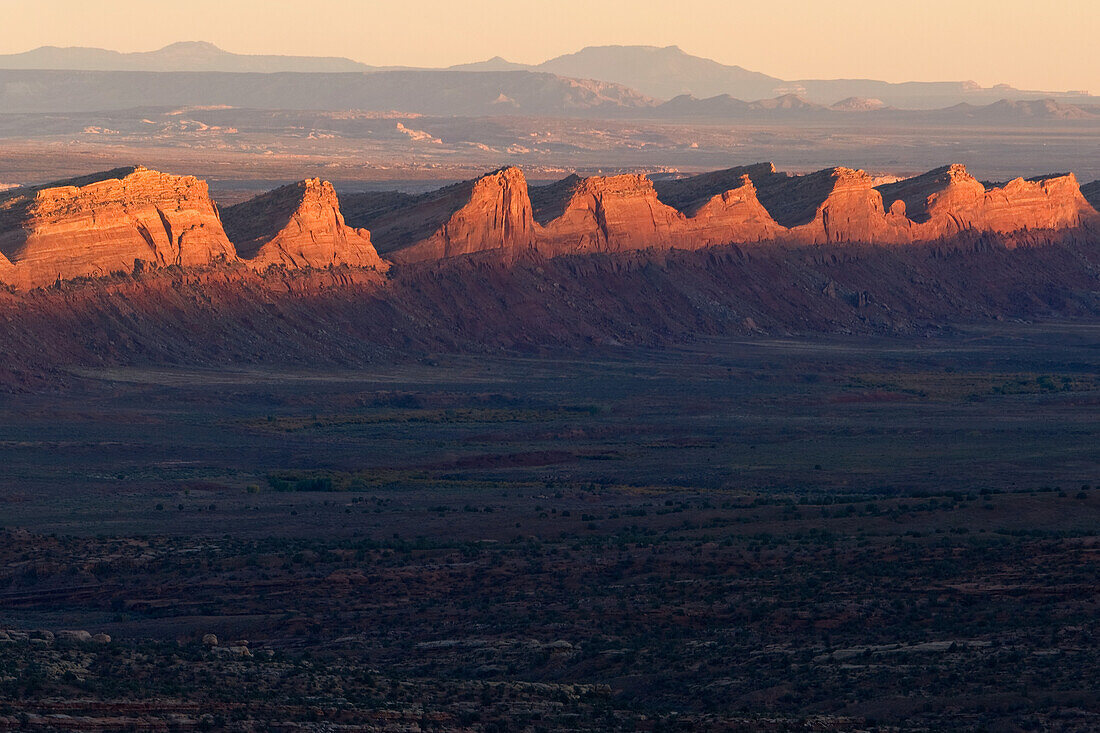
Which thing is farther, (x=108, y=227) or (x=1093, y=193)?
(x=1093, y=193)

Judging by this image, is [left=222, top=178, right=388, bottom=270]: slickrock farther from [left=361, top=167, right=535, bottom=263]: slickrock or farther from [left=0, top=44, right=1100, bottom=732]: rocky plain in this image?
[left=361, top=167, right=535, bottom=263]: slickrock

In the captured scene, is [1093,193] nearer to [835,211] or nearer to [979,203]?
[979,203]

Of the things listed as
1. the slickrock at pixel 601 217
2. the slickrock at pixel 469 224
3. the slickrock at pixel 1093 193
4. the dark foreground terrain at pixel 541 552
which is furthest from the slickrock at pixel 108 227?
the slickrock at pixel 1093 193

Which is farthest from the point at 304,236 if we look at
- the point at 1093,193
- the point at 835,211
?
the point at 1093,193

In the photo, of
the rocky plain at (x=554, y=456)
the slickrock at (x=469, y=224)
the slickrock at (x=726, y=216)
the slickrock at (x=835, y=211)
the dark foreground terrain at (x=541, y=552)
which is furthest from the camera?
the slickrock at (x=835, y=211)

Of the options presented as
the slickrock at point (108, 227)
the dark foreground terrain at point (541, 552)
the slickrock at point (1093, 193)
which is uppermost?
the slickrock at point (108, 227)

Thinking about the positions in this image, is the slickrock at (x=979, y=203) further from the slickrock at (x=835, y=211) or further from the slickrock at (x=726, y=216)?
the slickrock at (x=726, y=216)

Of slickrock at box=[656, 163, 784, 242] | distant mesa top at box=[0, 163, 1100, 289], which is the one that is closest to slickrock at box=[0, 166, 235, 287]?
distant mesa top at box=[0, 163, 1100, 289]
